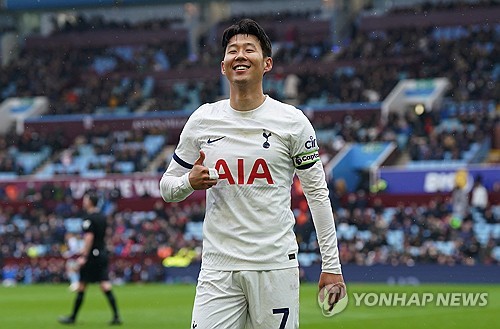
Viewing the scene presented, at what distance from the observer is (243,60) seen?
6.08 m

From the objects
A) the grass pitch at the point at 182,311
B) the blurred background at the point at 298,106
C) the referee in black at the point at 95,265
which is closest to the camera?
the grass pitch at the point at 182,311

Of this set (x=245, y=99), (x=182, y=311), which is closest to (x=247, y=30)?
(x=245, y=99)

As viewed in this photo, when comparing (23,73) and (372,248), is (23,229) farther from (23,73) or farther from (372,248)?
(23,73)

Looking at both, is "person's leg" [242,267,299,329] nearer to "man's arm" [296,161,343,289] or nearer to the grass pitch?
"man's arm" [296,161,343,289]

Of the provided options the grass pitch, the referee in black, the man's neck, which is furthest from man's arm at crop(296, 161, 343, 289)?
the referee in black

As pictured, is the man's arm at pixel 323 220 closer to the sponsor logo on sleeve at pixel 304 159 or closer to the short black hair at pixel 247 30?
the sponsor logo on sleeve at pixel 304 159

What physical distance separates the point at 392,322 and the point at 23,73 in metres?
34.6

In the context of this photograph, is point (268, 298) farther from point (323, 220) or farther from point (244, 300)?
point (323, 220)

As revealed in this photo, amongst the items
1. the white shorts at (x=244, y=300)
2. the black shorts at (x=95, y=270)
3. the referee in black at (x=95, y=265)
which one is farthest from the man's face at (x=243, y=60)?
the black shorts at (x=95, y=270)

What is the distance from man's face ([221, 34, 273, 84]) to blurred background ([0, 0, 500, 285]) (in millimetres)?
20867

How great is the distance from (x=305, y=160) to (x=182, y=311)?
A: 521 inches

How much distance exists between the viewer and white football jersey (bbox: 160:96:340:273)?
6.05 m

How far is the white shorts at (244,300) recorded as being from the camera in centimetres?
598

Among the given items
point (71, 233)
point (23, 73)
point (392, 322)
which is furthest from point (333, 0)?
point (392, 322)
